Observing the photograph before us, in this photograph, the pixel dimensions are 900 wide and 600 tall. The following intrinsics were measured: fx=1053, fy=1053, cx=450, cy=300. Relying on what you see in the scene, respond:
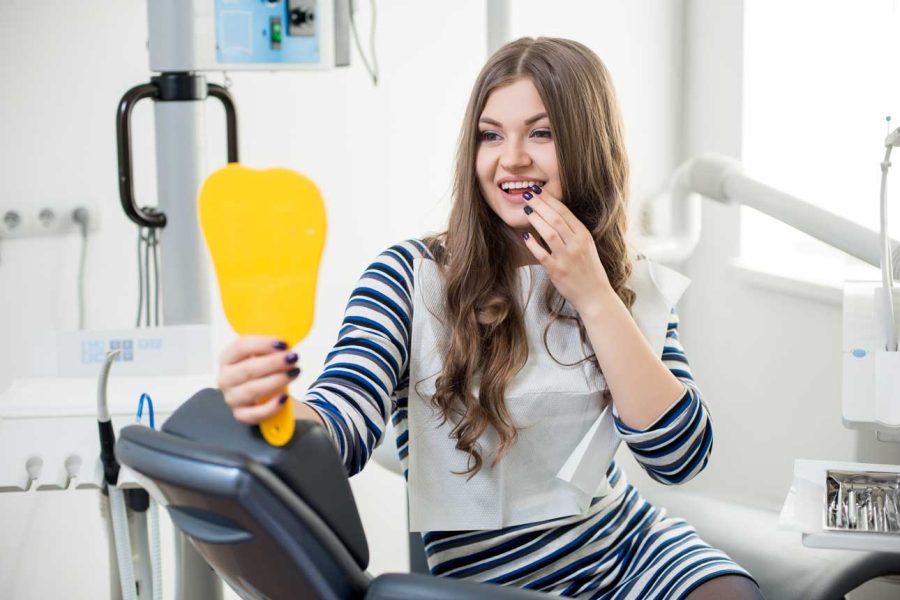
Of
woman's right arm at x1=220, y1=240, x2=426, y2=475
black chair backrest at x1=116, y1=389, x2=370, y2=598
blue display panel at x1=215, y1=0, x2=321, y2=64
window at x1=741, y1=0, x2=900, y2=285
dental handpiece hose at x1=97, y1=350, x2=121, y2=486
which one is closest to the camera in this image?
black chair backrest at x1=116, y1=389, x2=370, y2=598

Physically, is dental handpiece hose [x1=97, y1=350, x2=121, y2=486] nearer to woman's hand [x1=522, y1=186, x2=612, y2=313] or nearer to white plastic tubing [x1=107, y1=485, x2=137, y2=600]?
white plastic tubing [x1=107, y1=485, x2=137, y2=600]

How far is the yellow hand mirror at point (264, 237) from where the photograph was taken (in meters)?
0.72

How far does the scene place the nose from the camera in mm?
1241

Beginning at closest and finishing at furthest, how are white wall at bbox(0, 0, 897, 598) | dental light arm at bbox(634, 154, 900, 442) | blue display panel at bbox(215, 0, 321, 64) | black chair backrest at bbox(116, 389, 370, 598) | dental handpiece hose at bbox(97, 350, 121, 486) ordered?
black chair backrest at bbox(116, 389, 370, 598) → dental light arm at bbox(634, 154, 900, 442) → dental handpiece hose at bbox(97, 350, 121, 486) → blue display panel at bbox(215, 0, 321, 64) → white wall at bbox(0, 0, 897, 598)

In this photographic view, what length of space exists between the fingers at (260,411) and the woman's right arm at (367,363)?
23 centimetres

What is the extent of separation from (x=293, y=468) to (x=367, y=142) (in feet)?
6.79

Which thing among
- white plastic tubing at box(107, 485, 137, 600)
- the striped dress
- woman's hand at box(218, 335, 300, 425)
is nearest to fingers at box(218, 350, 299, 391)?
woman's hand at box(218, 335, 300, 425)

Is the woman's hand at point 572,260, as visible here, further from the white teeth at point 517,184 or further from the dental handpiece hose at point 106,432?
the dental handpiece hose at point 106,432

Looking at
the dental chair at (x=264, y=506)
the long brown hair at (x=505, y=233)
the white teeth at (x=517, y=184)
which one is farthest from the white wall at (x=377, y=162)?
the dental chair at (x=264, y=506)

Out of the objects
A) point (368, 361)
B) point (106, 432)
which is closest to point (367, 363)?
point (368, 361)

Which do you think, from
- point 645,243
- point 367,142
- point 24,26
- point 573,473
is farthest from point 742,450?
point 24,26

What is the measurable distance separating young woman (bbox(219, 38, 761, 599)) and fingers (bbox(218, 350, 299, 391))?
443mm

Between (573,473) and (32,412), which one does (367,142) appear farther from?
(573,473)

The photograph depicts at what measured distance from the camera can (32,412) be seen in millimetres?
1441
